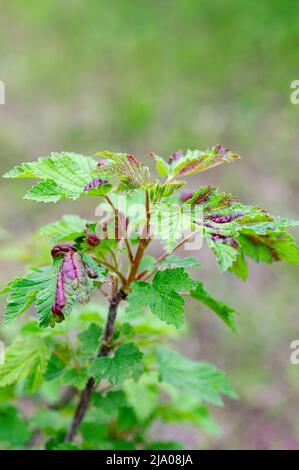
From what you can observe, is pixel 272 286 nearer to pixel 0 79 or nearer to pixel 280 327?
pixel 280 327

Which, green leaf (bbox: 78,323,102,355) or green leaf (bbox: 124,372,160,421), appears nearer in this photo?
green leaf (bbox: 78,323,102,355)

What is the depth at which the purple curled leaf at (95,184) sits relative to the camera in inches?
39.6

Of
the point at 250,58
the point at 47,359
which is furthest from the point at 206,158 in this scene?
the point at 250,58

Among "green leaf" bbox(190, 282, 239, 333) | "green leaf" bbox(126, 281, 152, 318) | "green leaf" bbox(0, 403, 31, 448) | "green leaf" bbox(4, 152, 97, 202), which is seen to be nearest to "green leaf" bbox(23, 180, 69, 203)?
"green leaf" bbox(4, 152, 97, 202)

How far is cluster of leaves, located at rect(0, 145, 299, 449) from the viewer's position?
0.96 m

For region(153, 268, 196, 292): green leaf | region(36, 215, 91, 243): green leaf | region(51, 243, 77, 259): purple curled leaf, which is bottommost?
region(153, 268, 196, 292): green leaf

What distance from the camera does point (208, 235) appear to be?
94 centimetres

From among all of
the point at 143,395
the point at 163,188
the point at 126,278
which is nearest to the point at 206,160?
the point at 163,188

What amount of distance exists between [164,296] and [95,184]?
256mm

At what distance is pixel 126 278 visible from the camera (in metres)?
1.24

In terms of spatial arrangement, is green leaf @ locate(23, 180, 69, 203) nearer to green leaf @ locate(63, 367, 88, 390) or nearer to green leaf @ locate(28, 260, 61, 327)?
green leaf @ locate(28, 260, 61, 327)

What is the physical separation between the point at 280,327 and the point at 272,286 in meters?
0.32

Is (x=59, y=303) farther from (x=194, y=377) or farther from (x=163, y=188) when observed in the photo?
(x=194, y=377)

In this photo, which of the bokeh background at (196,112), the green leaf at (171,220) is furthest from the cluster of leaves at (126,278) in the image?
the bokeh background at (196,112)
